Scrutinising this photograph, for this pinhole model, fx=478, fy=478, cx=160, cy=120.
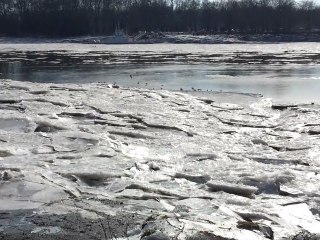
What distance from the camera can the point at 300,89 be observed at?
1412 centimetres

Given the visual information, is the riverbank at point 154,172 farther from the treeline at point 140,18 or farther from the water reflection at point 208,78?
the treeline at point 140,18

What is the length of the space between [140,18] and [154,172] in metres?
74.3

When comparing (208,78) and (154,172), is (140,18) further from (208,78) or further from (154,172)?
(154,172)

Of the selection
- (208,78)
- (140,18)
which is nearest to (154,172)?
(208,78)

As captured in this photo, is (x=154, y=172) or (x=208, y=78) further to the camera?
(x=208, y=78)

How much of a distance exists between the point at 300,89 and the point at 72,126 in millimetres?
8496

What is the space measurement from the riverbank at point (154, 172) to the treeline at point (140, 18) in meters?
61.4

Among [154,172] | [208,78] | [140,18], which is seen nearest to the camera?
[154,172]

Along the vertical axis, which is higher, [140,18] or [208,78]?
[140,18]

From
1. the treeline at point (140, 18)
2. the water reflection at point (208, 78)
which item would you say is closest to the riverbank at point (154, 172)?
the water reflection at point (208, 78)

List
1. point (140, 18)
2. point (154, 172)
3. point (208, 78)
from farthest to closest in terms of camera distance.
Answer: point (140, 18), point (208, 78), point (154, 172)

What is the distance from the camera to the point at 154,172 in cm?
556

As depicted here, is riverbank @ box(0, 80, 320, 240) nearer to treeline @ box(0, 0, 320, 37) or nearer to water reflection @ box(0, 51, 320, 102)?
Result: water reflection @ box(0, 51, 320, 102)

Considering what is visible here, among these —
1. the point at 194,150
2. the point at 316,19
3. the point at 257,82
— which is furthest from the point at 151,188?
the point at 316,19
